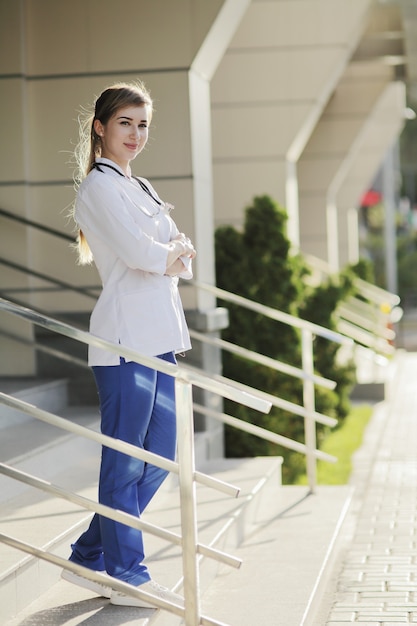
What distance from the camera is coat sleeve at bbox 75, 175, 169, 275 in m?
3.99

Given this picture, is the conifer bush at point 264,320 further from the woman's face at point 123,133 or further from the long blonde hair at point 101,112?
the woman's face at point 123,133

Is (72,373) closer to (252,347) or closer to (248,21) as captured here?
(252,347)

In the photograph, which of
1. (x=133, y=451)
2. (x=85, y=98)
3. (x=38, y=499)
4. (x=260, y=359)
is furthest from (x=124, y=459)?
(x=85, y=98)

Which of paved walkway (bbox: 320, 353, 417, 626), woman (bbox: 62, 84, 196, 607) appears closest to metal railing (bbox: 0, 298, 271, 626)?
woman (bbox: 62, 84, 196, 607)

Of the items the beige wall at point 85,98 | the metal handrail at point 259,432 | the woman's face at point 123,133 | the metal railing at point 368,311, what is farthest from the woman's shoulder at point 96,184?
A: the metal railing at point 368,311

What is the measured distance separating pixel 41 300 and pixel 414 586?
3560mm

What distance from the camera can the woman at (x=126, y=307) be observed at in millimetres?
4035

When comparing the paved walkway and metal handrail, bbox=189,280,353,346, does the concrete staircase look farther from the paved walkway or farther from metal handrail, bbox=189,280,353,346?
metal handrail, bbox=189,280,353,346

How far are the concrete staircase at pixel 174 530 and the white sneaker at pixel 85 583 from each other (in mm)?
45

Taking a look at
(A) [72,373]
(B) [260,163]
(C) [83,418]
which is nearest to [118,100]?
(C) [83,418]

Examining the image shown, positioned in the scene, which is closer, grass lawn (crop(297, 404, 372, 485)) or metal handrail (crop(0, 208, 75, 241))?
metal handrail (crop(0, 208, 75, 241))

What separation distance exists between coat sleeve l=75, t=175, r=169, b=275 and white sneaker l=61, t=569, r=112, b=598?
121 centimetres

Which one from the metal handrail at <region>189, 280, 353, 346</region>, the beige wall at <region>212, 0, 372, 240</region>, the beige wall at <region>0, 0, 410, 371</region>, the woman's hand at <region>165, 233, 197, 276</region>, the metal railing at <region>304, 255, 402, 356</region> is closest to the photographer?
the woman's hand at <region>165, 233, 197, 276</region>

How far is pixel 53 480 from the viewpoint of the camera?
584 centimetres
